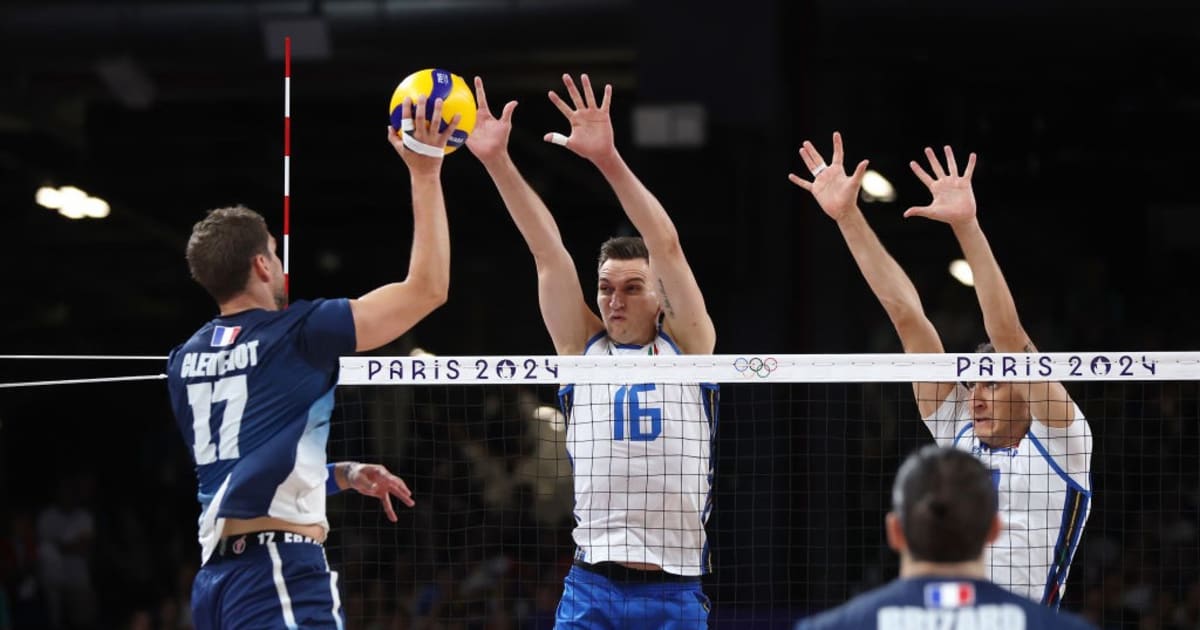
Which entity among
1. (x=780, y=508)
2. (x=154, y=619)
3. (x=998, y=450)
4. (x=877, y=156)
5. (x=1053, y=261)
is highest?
(x=877, y=156)

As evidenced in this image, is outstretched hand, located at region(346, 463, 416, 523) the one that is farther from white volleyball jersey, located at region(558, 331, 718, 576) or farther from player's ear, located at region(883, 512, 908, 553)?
player's ear, located at region(883, 512, 908, 553)

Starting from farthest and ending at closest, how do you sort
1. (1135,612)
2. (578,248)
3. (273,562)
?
(578,248), (1135,612), (273,562)

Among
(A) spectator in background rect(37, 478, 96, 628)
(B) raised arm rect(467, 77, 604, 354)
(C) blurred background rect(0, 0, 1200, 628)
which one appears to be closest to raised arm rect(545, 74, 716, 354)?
(B) raised arm rect(467, 77, 604, 354)

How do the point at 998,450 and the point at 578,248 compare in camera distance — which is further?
the point at 578,248

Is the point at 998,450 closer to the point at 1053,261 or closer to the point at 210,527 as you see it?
the point at 210,527

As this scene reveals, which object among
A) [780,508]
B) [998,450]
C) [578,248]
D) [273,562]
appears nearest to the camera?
[273,562]

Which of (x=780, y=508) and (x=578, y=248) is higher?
(x=578, y=248)

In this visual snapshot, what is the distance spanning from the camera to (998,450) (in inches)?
282

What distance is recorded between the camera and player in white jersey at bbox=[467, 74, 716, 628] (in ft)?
22.7

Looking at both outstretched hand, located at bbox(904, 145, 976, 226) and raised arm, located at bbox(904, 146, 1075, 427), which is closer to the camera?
raised arm, located at bbox(904, 146, 1075, 427)

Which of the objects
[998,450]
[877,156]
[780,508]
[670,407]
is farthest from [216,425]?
Result: [877,156]

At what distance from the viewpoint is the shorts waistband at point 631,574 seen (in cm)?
689

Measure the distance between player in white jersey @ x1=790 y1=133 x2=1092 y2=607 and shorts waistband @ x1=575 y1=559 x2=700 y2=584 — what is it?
1.52 m

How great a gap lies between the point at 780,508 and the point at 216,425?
9.18 m
